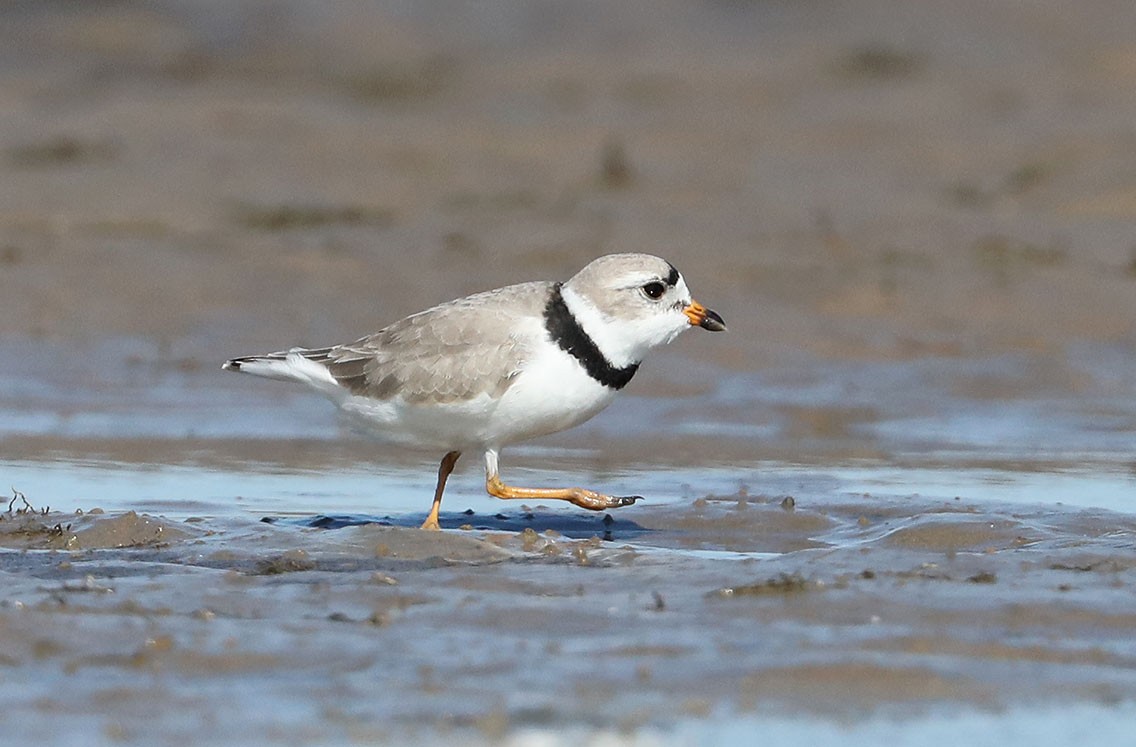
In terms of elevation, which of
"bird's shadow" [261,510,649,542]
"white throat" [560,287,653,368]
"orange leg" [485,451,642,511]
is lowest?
"bird's shadow" [261,510,649,542]

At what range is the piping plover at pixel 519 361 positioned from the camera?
27.0 feet

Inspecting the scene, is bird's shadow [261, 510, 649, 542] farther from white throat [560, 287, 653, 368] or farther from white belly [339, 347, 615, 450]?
white throat [560, 287, 653, 368]

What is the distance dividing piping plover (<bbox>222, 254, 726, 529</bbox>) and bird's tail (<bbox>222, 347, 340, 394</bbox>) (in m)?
0.10

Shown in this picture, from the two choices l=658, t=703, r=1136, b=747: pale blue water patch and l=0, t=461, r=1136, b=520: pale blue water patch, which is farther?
l=0, t=461, r=1136, b=520: pale blue water patch

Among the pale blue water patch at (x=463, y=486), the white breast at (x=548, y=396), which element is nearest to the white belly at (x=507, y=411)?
the white breast at (x=548, y=396)

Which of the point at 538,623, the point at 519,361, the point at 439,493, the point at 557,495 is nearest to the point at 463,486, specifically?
the point at 439,493

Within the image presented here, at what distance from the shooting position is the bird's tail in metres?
8.83

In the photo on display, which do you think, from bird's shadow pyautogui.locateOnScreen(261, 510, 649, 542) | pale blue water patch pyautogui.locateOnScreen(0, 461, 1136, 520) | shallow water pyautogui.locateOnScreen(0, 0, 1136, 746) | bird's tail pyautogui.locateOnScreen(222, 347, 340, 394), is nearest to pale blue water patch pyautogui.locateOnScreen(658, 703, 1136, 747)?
shallow water pyautogui.locateOnScreen(0, 0, 1136, 746)

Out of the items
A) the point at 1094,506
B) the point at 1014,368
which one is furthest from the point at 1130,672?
the point at 1014,368

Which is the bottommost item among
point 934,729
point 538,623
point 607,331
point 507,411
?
point 934,729

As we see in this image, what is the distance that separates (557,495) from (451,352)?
79 cm

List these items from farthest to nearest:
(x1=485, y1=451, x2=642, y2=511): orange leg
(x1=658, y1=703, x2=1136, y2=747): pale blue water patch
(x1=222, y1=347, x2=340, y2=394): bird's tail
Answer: (x1=222, y1=347, x2=340, y2=394): bird's tail → (x1=485, y1=451, x2=642, y2=511): orange leg → (x1=658, y1=703, x2=1136, y2=747): pale blue water patch

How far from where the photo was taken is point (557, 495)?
8484 millimetres

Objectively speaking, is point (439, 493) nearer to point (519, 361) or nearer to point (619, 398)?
point (519, 361)
